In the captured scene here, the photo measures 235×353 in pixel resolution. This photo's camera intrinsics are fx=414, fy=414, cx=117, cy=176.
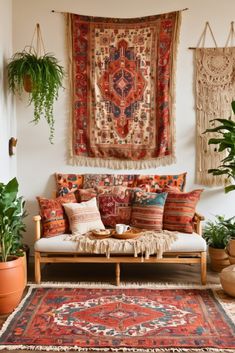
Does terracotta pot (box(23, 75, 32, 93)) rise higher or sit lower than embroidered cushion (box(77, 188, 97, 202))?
higher

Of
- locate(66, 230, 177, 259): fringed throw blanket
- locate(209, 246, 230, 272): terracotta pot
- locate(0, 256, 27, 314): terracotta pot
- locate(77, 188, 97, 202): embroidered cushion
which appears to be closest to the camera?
locate(0, 256, 27, 314): terracotta pot

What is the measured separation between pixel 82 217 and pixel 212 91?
1926mm

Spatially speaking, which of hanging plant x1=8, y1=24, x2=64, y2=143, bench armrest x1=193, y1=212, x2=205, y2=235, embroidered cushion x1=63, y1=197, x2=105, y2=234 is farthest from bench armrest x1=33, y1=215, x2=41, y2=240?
bench armrest x1=193, y1=212, x2=205, y2=235

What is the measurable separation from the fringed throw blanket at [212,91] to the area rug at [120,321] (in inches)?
60.0

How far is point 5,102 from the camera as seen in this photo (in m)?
4.12

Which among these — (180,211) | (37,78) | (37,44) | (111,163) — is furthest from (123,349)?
(37,44)

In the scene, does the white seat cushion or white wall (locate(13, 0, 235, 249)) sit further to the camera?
white wall (locate(13, 0, 235, 249))

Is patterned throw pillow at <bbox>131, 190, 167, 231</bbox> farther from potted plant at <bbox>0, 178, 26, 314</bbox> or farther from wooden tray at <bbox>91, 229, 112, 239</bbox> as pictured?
potted plant at <bbox>0, 178, 26, 314</bbox>

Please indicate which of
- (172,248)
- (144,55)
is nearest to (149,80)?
(144,55)

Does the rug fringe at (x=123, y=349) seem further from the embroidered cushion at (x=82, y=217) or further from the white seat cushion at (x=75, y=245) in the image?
the embroidered cushion at (x=82, y=217)

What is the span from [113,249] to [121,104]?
164 cm

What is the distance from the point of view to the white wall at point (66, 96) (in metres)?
4.37

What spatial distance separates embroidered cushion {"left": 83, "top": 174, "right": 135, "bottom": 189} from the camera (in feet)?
14.3

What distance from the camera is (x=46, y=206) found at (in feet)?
12.7
